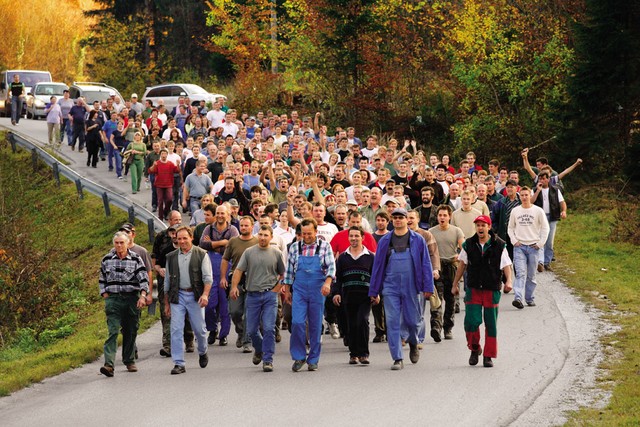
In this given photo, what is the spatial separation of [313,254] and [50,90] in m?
35.7

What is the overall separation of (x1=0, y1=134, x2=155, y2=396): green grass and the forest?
9.30 m

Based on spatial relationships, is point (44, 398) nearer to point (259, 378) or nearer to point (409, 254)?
point (259, 378)

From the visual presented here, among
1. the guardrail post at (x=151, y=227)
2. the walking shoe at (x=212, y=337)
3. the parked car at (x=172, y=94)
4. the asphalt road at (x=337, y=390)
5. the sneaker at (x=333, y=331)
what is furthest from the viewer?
the parked car at (x=172, y=94)

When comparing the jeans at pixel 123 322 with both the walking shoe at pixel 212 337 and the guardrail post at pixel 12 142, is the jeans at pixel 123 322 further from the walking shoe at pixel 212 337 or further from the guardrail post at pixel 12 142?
the guardrail post at pixel 12 142

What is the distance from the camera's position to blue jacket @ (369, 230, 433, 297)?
1412cm

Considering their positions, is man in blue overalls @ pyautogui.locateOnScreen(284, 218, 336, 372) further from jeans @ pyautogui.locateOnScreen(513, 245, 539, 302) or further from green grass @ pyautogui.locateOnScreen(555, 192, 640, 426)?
jeans @ pyautogui.locateOnScreen(513, 245, 539, 302)

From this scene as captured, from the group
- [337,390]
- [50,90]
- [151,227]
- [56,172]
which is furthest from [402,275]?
[50,90]

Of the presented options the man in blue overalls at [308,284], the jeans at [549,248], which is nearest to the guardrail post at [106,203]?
the jeans at [549,248]

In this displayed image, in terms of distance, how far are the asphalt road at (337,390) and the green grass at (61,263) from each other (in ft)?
2.45

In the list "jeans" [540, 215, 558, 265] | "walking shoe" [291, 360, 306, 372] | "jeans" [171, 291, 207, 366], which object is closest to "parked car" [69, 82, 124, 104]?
"jeans" [540, 215, 558, 265]

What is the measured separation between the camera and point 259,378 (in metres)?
13.5

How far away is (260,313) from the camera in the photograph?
14.6 m

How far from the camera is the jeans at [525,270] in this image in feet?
59.8

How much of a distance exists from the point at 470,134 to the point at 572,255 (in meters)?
11.1
